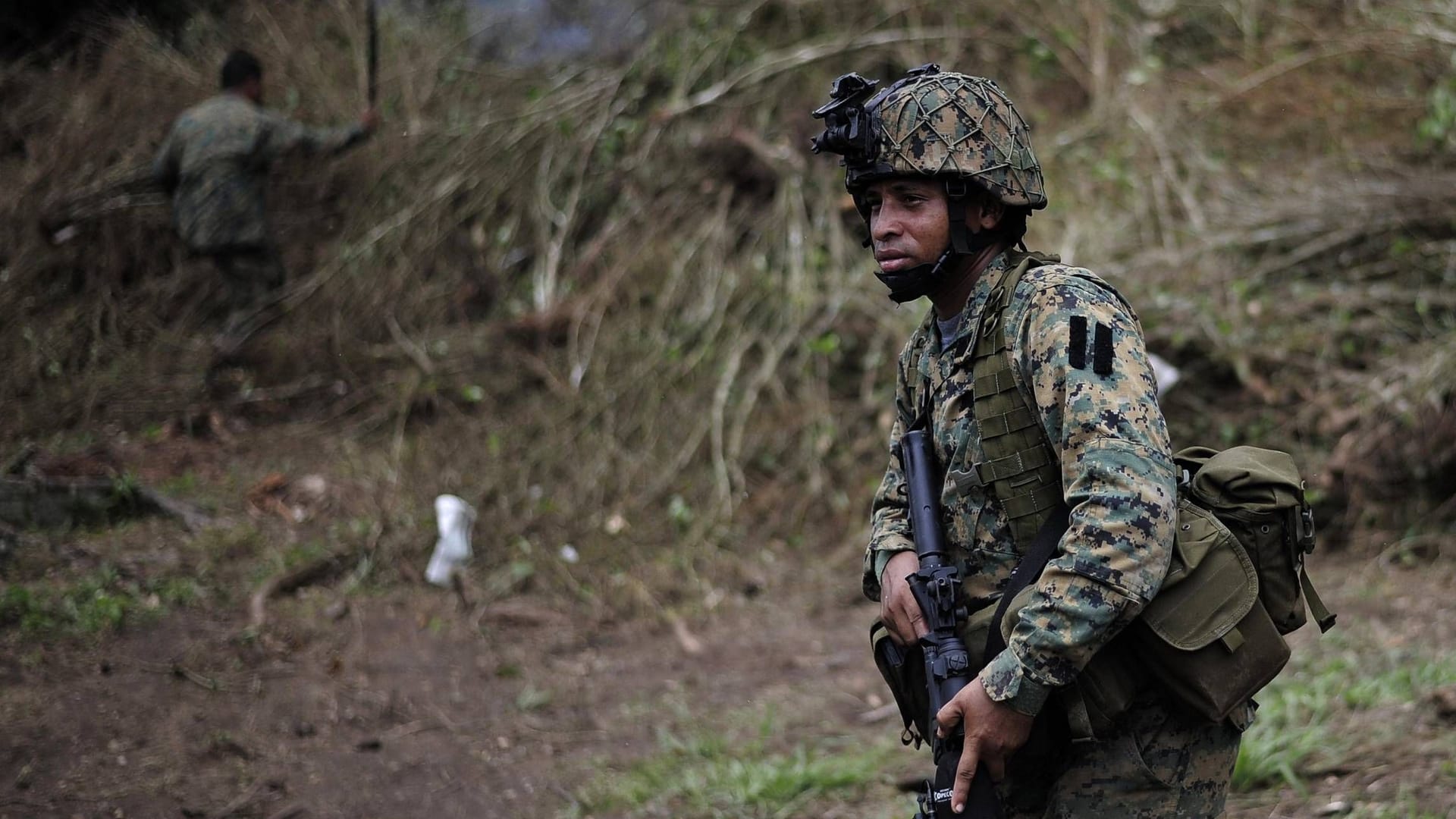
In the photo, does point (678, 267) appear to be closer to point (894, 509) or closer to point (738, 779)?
point (738, 779)

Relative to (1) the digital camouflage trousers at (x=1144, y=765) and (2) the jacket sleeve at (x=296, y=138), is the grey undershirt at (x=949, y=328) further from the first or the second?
(2) the jacket sleeve at (x=296, y=138)

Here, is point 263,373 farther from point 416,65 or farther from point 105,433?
point 416,65

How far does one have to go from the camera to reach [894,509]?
91.1 inches

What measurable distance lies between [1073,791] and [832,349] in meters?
4.88

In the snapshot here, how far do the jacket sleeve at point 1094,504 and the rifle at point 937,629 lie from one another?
0.42ft

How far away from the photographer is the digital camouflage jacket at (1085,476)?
168 cm

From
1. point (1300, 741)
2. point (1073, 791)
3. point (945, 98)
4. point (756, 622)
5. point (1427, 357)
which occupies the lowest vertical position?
point (756, 622)

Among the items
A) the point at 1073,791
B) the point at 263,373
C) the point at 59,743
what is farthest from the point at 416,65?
the point at 1073,791

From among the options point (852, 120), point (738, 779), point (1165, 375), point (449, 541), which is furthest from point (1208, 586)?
point (449, 541)

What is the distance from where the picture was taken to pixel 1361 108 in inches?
258

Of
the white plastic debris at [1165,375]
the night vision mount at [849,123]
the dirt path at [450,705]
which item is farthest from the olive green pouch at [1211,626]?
the white plastic debris at [1165,375]

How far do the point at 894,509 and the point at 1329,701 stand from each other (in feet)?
7.81

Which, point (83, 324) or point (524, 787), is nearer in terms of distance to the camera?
point (524, 787)

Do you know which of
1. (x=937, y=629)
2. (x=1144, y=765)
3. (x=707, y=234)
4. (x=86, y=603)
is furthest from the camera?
(x=707, y=234)
